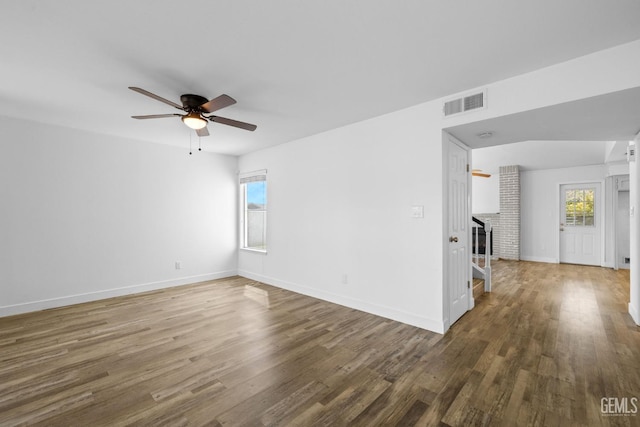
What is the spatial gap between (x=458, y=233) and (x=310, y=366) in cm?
241

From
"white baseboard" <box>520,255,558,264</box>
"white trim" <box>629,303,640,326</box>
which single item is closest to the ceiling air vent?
"white trim" <box>629,303,640,326</box>

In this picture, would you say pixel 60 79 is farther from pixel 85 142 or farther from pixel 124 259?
pixel 124 259

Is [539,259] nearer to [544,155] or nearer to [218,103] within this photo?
[544,155]

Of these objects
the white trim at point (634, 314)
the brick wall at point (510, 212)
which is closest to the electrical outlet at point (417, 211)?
the white trim at point (634, 314)

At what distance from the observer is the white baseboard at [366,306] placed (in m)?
3.17

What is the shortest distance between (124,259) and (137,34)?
3.91 metres

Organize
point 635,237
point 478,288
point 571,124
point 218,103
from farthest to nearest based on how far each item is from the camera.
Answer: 1. point 478,288
2. point 635,237
3. point 571,124
4. point 218,103

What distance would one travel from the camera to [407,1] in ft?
5.57

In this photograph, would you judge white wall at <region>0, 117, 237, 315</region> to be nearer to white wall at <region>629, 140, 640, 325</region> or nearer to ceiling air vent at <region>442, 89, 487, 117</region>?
ceiling air vent at <region>442, 89, 487, 117</region>

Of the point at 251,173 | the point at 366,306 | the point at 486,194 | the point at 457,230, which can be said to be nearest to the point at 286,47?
the point at 457,230

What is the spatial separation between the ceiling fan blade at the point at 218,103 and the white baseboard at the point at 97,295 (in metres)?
3.61

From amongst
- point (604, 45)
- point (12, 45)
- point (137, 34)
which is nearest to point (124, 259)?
point (12, 45)

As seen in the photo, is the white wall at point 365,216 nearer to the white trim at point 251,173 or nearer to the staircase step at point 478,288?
the white trim at point 251,173

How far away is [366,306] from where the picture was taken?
12.4ft
